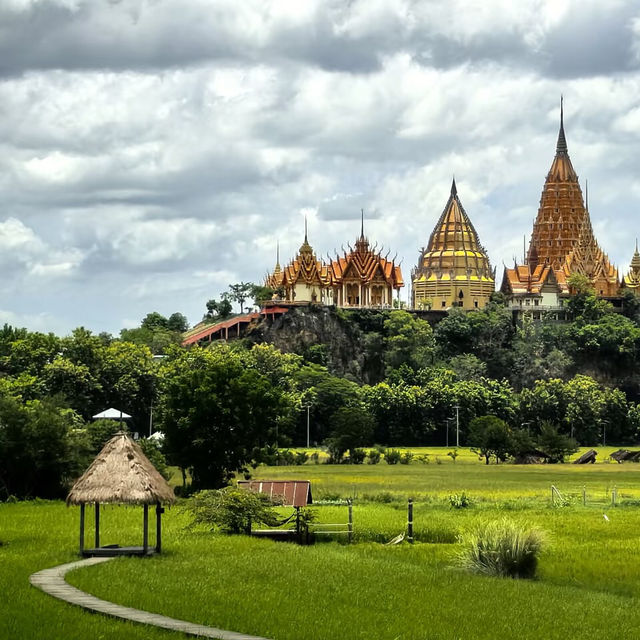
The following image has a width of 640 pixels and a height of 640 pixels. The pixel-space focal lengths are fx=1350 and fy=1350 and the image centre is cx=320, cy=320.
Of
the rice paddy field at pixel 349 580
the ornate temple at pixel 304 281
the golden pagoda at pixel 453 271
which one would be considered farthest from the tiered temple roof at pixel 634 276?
the rice paddy field at pixel 349 580

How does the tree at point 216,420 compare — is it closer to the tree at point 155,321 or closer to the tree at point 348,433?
the tree at point 348,433

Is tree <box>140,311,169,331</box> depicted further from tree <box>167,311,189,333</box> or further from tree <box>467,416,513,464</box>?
tree <box>467,416,513,464</box>

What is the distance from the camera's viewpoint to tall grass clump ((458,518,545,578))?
112ft

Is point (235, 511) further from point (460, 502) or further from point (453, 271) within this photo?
point (453, 271)

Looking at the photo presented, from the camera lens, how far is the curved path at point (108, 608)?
24.1 metres

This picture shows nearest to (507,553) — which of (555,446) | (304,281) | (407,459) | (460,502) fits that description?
(460,502)

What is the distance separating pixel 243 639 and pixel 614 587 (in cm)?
1298

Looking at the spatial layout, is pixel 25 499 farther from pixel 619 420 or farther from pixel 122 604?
pixel 619 420

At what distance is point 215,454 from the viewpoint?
61.8m

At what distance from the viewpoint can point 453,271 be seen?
153 m

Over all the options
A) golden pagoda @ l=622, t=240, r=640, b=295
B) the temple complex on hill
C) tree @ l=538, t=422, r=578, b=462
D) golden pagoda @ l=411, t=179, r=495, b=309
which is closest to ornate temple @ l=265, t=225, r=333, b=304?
the temple complex on hill

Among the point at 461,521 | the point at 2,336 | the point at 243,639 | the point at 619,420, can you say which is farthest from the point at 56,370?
the point at 243,639

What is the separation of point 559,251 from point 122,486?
126596 mm

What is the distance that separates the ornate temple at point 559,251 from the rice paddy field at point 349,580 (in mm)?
96719
